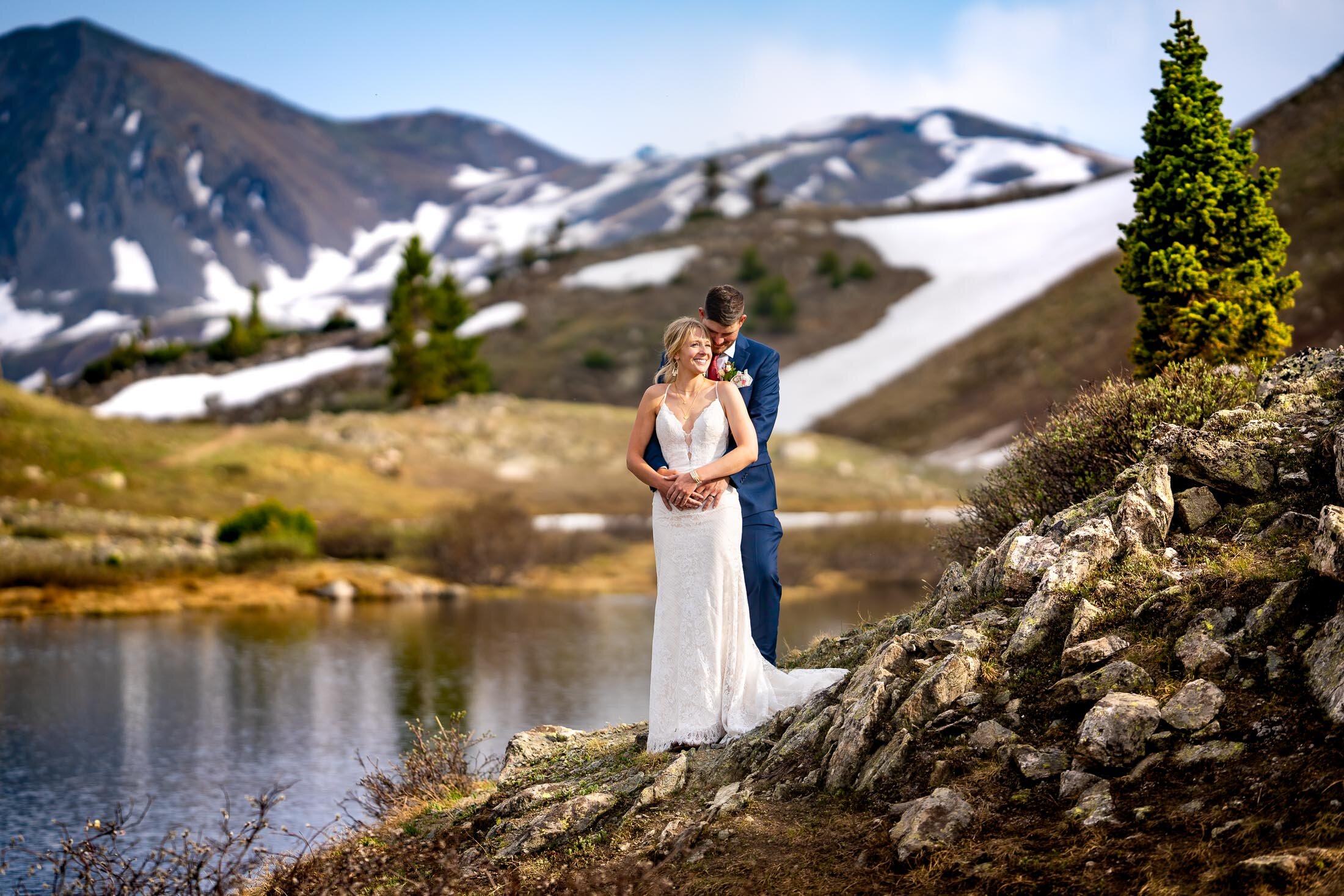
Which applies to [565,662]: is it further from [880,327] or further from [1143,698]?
[880,327]

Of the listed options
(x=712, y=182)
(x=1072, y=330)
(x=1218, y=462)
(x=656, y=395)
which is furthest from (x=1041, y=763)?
(x=712, y=182)

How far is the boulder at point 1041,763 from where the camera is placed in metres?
4.86

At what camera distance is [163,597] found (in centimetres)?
2784

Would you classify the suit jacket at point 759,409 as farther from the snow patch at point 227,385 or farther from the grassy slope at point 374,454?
the snow patch at point 227,385

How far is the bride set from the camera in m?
6.53

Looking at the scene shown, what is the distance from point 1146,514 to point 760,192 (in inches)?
3480

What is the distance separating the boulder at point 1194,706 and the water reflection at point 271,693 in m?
5.49

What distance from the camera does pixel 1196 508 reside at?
251 inches

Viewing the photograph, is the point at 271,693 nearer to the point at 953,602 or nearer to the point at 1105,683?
the point at 953,602

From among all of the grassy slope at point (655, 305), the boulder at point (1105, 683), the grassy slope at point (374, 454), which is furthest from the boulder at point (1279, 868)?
the grassy slope at point (655, 305)

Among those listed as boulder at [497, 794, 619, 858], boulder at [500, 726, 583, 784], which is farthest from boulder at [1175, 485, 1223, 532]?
boulder at [500, 726, 583, 784]

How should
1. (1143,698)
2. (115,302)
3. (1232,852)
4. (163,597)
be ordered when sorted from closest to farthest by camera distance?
(1232,852) → (1143,698) → (163,597) → (115,302)

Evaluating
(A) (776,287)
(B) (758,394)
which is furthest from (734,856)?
(A) (776,287)

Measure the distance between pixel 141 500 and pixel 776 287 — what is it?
45259 millimetres
